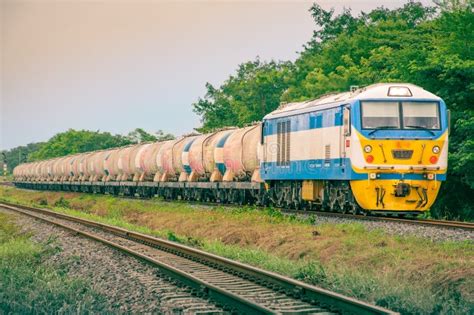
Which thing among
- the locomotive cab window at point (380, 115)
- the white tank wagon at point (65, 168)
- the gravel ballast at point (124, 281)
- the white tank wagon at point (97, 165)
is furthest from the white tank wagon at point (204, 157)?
the white tank wagon at point (65, 168)

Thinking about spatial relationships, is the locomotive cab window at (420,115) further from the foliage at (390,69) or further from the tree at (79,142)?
the tree at (79,142)

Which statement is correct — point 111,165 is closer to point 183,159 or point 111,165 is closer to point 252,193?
point 183,159

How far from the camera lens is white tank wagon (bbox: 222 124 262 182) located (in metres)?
28.9

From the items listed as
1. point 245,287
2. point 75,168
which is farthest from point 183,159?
point 245,287

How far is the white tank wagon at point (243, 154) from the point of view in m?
28.9

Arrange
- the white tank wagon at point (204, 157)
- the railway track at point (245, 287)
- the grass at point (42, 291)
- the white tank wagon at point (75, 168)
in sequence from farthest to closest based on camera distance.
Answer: the white tank wagon at point (75, 168), the white tank wagon at point (204, 157), the grass at point (42, 291), the railway track at point (245, 287)

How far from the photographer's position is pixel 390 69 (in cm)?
4106

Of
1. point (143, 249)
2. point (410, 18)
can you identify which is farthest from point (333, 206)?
point (410, 18)

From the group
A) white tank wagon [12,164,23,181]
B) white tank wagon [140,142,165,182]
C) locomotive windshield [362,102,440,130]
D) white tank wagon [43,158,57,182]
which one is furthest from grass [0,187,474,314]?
white tank wagon [12,164,23,181]

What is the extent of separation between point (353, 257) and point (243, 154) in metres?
17.3

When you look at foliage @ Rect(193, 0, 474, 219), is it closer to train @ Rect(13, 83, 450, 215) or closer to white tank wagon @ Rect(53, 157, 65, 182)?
train @ Rect(13, 83, 450, 215)

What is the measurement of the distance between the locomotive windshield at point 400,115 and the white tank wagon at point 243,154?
8134 millimetres

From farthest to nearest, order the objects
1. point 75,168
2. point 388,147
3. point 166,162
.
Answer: point 75,168, point 166,162, point 388,147

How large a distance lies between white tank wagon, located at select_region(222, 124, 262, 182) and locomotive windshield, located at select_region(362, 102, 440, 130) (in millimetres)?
8134
